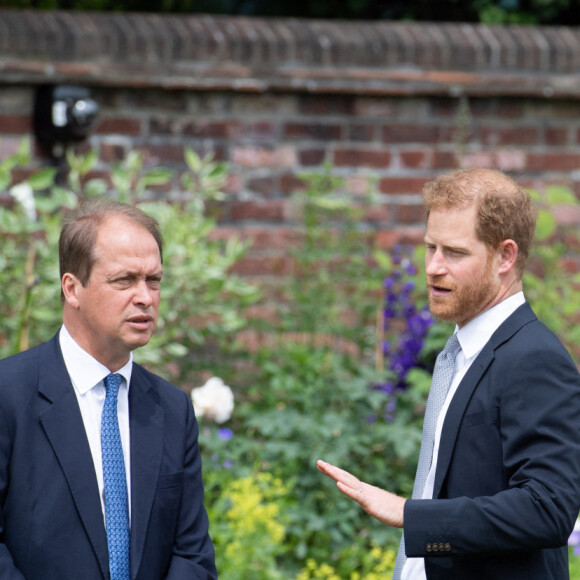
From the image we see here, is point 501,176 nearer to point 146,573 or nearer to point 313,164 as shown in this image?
point 146,573

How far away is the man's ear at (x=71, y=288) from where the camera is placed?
254 cm

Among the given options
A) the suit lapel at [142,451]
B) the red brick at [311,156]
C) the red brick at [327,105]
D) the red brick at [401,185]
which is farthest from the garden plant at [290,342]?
the suit lapel at [142,451]

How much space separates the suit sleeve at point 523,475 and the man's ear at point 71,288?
934 mm

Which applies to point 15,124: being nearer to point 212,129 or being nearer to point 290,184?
point 212,129

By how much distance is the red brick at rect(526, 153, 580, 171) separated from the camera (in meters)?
5.25

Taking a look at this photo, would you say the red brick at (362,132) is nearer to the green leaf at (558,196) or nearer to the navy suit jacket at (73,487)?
the green leaf at (558,196)

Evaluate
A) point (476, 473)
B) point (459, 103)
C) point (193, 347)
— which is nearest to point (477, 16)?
point (459, 103)

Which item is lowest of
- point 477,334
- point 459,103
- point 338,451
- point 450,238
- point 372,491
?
point 338,451

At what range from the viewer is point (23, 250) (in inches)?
172

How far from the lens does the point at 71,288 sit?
255 cm

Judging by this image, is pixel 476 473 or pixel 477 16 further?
pixel 477 16

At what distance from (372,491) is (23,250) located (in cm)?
244

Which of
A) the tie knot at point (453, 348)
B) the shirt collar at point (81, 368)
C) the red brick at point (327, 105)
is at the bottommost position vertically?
the shirt collar at point (81, 368)

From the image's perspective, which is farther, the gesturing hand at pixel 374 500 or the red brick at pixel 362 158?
the red brick at pixel 362 158
